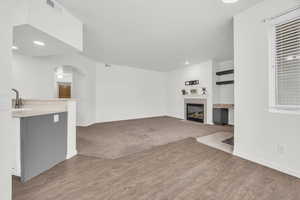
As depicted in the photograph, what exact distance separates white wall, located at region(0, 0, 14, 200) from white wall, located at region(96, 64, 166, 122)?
4.56 metres

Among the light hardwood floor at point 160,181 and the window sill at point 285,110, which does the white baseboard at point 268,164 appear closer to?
the light hardwood floor at point 160,181

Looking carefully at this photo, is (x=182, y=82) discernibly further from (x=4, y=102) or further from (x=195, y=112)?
(x=4, y=102)

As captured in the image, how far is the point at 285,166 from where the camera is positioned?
182cm

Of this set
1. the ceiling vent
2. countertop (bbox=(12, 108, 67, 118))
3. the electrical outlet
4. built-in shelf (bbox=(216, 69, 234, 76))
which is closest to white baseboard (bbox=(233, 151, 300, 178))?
the electrical outlet

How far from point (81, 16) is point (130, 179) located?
9.44 feet

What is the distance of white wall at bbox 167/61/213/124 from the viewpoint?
17.7 feet

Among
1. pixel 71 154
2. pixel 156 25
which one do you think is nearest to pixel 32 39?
pixel 71 154

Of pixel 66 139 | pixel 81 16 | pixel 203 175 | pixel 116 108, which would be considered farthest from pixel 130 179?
pixel 116 108

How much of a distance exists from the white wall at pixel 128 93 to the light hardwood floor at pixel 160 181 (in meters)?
3.69

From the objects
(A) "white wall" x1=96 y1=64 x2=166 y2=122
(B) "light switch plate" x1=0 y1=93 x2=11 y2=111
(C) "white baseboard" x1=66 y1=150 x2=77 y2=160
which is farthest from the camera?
(A) "white wall" x1=96 y1=64 x2=166 y2=122

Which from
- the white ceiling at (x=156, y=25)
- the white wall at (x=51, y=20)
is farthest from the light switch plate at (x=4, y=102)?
the white ceiling at (x=156, y=25)

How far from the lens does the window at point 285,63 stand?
70.1 inches

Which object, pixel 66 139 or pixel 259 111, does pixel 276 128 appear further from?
pixel 66 139

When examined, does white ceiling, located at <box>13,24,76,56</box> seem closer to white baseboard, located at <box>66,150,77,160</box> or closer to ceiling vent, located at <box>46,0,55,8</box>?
ceiling vent, located at <box>46,0,55,8</box>
